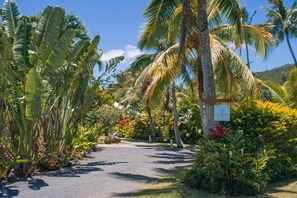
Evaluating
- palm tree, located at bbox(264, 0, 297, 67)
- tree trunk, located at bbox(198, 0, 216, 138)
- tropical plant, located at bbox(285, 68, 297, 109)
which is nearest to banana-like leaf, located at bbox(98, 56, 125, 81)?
tree trunk, located at bbox(198, 0, 216, 138)

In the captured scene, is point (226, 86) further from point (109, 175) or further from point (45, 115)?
point (45, 115)

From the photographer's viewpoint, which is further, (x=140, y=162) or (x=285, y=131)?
(x=140, y=162)

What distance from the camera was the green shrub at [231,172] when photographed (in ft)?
24.3

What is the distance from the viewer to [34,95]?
8.86 meters

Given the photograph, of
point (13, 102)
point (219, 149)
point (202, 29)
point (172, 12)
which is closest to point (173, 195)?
point (219, 149)

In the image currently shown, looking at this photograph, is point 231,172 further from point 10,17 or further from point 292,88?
point 292,88

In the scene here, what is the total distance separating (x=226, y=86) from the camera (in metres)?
12.1

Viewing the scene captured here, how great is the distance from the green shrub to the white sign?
0.70 metres

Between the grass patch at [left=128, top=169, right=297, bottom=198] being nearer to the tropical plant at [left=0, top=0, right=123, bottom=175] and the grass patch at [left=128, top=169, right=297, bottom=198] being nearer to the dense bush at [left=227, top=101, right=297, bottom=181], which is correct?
the dense bush at [left=227, top=101, right=297, bottom=181]

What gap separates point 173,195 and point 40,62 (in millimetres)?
5325

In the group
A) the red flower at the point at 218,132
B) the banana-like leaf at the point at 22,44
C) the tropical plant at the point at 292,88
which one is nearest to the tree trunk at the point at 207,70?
the red flower at the point at 218,132

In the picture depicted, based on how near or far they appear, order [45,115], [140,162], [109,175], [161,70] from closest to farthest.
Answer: [109,175] → [45,115] → [161,70] → [140,162]

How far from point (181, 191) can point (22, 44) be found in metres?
6.19

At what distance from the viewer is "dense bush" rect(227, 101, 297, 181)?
921cm
